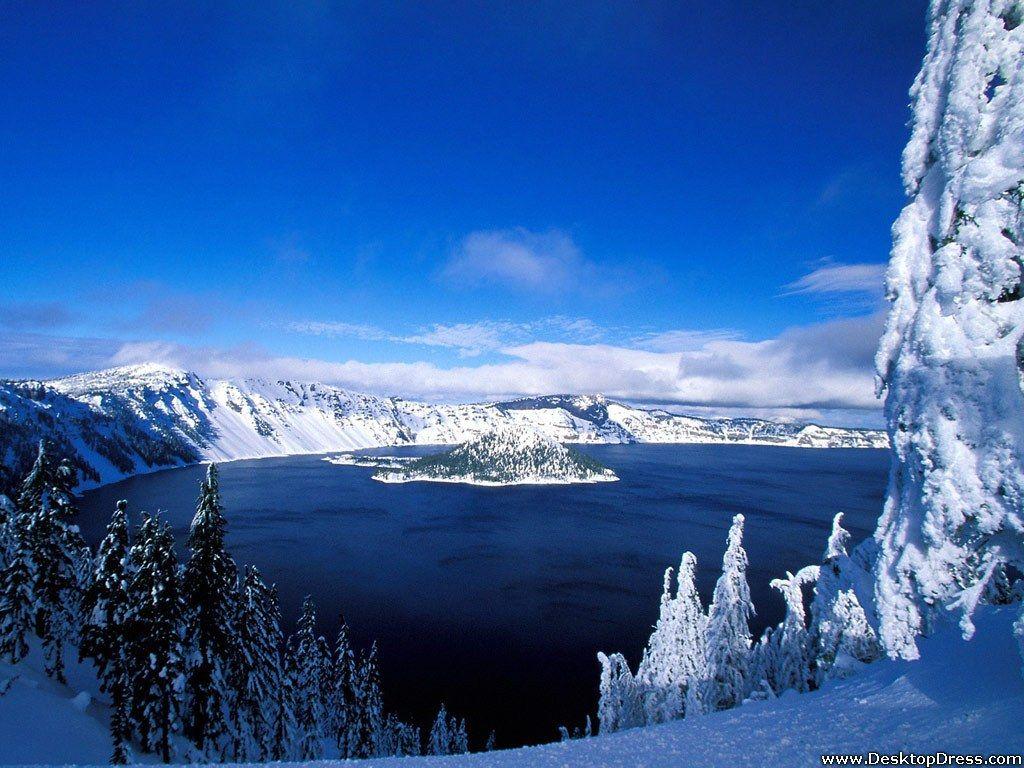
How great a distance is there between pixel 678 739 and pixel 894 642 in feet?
12.8

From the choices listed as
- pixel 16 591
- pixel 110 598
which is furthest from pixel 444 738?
pixel 16 591

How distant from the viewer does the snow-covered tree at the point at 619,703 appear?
25266 millimetres

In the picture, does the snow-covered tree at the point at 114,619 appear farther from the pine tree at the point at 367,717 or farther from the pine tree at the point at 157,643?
the pine tree at the point at 367,717

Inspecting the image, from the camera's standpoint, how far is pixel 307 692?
113 feet

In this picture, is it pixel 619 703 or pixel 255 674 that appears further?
pixel 619 703

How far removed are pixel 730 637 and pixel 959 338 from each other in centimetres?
2089

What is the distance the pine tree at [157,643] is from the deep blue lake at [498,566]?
3307cm

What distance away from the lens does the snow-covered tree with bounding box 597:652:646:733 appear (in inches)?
995

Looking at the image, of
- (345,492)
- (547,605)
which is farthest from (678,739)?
(345,492)

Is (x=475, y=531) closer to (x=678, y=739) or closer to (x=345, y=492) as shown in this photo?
(x=345, y=492)

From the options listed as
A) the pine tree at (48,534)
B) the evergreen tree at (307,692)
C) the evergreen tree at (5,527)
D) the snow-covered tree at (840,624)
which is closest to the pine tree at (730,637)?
the snow-covered tree at (840,624)

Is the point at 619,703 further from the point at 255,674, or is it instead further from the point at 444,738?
the point at 444,738

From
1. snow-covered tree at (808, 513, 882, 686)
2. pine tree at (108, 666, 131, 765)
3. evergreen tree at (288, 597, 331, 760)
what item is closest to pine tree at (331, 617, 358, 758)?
evergreen tree at (288, 597, 331, 760)

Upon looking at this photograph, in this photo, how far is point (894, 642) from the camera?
299 inches
